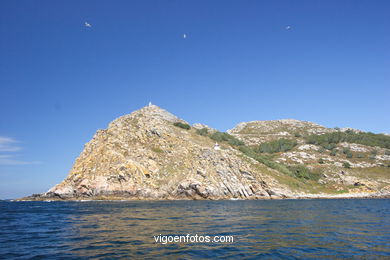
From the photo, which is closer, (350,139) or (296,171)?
(296,171)

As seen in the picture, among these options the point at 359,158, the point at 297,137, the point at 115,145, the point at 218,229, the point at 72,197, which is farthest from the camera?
the point at 297,137

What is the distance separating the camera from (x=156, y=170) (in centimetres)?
8338

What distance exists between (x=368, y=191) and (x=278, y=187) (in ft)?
110

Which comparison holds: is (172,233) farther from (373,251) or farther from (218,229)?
(373,251)

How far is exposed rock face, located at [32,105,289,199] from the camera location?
3002 inches

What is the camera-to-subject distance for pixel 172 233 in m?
20.1

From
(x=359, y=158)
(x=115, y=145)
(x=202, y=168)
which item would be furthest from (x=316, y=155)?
(x=115, y=145)

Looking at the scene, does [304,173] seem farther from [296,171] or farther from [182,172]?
[182,172]

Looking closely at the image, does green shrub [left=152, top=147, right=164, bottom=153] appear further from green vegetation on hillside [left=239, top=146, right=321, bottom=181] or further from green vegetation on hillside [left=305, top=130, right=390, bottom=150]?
green vegetation on hillside [left=305, top=130, right=390, bottom=150]

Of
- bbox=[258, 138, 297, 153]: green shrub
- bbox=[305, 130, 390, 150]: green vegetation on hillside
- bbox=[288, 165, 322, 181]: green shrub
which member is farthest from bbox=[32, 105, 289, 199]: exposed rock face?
bbox=[305, 130, 390, 150]: green vegetation on hillside

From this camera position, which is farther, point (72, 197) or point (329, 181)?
point (329, 181)

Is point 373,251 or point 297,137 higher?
point 297,137

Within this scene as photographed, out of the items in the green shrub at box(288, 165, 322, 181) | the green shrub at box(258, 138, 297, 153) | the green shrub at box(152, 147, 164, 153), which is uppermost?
the green shrub at box(258, 138, 297, 153)

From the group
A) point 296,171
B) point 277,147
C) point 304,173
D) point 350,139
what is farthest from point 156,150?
point 350,139
